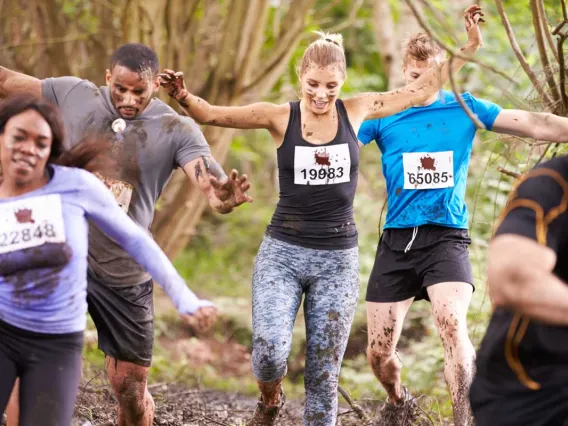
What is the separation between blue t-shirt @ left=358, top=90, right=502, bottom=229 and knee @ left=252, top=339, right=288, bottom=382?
115 cm

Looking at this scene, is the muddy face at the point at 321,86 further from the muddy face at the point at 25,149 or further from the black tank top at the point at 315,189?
the muddy face at the point at 25,149

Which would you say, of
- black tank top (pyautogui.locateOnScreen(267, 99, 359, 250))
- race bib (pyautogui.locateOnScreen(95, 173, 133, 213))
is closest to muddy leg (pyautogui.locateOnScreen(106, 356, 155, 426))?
race bib (pyautogui.locateOnScreen(95, 173, 133, 213))

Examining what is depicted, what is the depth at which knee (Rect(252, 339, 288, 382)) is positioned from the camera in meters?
5.16

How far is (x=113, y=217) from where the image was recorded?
389 cm

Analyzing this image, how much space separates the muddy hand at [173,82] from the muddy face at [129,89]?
4cm

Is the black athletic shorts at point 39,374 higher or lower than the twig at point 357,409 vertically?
higher

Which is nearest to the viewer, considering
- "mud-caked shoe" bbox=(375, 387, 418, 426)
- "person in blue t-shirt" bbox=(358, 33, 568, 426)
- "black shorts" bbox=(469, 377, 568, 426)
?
"black shorts" bbox=(469, 377, 568, 426)

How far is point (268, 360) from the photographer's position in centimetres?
518

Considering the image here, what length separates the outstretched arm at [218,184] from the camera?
4.40 m

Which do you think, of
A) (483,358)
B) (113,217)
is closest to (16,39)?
(113,217)

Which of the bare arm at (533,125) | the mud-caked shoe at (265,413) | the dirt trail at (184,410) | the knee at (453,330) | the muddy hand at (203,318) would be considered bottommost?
the dirt trail at (184,410)

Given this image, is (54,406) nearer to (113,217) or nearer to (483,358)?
(113,217)

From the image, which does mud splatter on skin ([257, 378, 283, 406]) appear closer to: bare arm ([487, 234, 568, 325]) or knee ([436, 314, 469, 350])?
knee ([436, 314, 469, 350])

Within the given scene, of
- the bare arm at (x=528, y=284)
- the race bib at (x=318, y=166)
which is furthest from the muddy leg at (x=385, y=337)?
the bare arm at (x=528, y=284)
